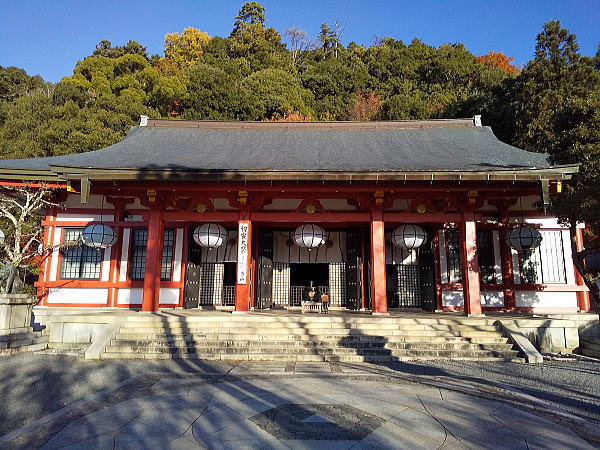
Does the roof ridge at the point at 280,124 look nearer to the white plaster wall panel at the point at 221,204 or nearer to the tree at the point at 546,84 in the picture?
the white plaster wall panel at the point at 221,204

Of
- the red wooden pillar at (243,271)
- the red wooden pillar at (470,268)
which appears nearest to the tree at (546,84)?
the red wooden pillar at (470,268)

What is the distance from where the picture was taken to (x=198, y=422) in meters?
4.19

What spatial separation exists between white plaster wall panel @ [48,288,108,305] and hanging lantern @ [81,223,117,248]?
1.71 meters

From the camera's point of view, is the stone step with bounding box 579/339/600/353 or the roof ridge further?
the roof ridge

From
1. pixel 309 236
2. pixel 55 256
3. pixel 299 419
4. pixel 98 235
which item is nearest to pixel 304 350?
pixel 299 419

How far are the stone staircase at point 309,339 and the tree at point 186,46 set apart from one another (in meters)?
36.0

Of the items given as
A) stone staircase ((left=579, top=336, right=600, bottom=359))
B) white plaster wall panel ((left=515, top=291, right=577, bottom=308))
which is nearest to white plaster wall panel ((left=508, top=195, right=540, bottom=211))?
white plaster wall panel ((left=515, top=291, right=577, bottom=308))

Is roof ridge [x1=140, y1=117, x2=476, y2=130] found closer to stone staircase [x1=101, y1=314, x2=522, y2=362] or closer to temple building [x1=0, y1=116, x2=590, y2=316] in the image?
temple building [x1=0, y1=116, x2=590, y2=316]

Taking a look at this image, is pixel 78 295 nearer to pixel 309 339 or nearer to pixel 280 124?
pixel 309 339

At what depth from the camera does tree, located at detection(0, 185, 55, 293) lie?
8602mm

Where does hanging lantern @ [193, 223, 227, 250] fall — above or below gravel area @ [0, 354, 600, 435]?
above

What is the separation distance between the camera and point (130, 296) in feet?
37.8

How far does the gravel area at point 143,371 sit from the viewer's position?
4.82m

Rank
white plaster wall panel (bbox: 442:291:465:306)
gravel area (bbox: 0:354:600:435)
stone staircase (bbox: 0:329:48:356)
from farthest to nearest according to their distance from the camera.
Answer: white plaster wall panel (bbox: 442:291:465:306) → stone staircase (bbox: 0:329:48:356) → gravel area (bbox: 0:354:600:435)
